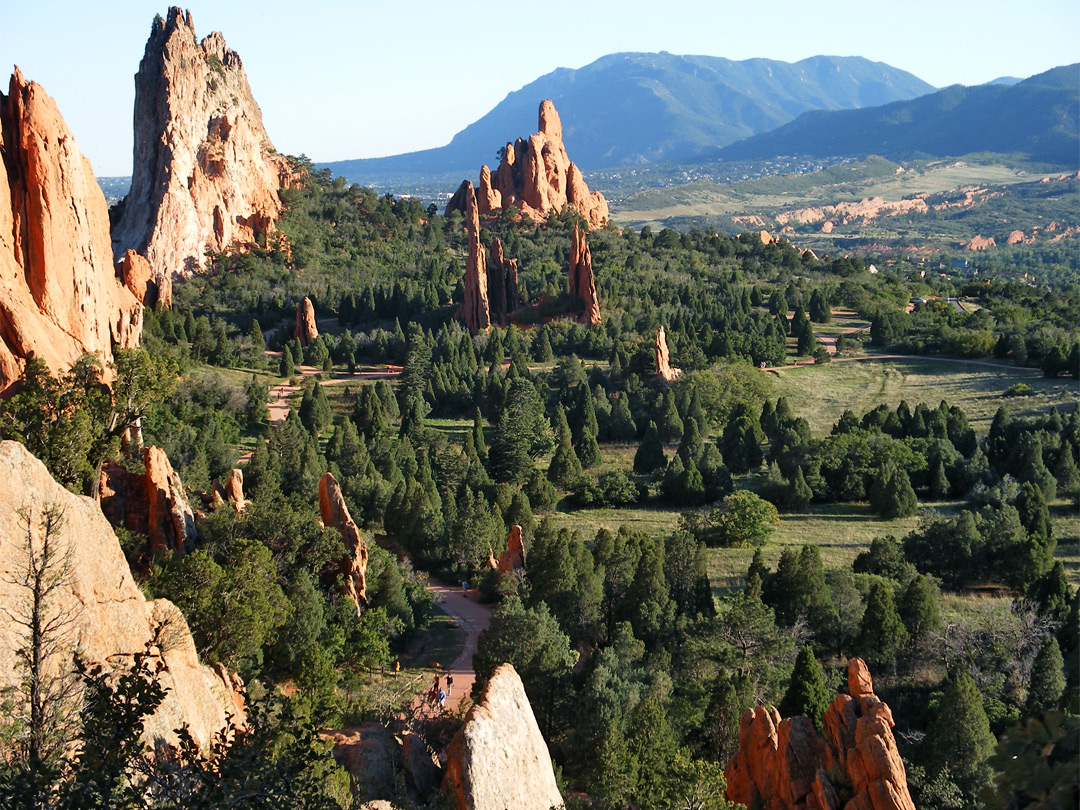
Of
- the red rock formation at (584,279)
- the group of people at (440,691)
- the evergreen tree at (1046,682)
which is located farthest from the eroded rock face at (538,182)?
the evergreen tree at (1046,682)

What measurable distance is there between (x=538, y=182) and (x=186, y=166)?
43695 millimetres

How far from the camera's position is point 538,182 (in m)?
120

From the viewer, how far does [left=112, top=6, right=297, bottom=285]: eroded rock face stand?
90.9 metres

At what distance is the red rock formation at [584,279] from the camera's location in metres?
85.2

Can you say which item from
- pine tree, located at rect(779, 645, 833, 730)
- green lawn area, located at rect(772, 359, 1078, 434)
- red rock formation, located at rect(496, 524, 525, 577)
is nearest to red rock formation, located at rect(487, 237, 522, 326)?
green lawn area, located at rect(772, 359, 1078, 434)

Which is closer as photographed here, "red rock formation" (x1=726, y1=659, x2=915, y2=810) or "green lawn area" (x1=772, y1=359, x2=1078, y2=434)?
"red rock formation" (x1=726, y1=659, x2=915, y2=810)

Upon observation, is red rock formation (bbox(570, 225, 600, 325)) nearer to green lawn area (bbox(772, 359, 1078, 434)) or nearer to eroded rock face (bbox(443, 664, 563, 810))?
green lawn area (bbox(772, 359, 1078, 434))

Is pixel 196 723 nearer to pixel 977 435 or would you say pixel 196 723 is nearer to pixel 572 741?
pixel 572 741

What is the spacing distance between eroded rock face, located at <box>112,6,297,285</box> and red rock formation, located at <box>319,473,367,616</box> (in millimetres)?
65553

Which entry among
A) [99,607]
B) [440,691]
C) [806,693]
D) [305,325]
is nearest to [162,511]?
[440,691]

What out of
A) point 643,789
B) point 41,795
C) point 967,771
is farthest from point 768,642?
point 41,795

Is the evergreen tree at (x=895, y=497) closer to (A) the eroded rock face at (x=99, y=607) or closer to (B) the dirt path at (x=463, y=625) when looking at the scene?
(B) the dirt path at (x=463, y=625)

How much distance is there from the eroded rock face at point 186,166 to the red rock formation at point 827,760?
80.7 m

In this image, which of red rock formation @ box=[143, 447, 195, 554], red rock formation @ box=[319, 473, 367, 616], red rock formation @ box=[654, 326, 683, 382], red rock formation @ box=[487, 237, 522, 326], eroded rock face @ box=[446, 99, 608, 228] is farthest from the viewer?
eroded rock face @ box=[446, 99, 608, 228]
